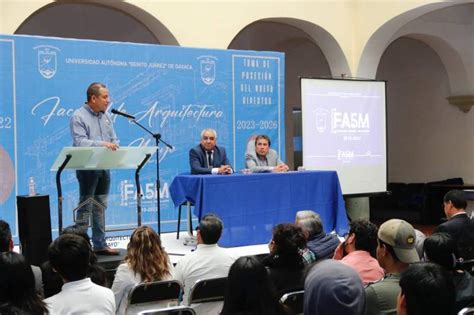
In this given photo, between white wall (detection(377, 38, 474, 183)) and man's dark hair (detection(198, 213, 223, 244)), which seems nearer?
man's dark hair (detection(198, 213, 223, 244))

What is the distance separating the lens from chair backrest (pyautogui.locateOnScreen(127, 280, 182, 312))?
302cm

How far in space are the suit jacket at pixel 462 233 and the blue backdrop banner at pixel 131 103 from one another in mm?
3459

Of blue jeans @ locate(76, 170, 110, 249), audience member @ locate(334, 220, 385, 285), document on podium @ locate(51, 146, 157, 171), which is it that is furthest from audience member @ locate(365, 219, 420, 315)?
blue jeans @ locate(76, 170, 110, 249)

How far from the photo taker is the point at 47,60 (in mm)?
6438

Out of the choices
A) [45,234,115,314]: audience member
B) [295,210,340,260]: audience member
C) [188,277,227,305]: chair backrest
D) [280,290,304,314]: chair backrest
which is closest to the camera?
[45,234,115,314]: audience member

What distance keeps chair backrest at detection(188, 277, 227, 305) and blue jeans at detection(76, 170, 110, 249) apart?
6.51 ft

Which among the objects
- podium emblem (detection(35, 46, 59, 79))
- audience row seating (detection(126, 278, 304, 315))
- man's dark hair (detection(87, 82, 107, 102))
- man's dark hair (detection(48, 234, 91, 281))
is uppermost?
podium emblem (detection(35, 46, 59, 79))

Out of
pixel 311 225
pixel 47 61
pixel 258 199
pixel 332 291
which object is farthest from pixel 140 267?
pixel 47 61

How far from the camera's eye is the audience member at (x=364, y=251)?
309cm

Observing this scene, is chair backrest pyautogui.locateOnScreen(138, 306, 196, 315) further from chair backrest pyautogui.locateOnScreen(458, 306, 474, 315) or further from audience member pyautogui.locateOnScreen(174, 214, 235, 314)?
chair backrest pyautogui.locateOnScreen(458, 306, 474, 315)

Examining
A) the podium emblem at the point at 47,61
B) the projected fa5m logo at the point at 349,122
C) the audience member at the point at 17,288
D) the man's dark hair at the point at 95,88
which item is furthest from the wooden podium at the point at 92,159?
the projected fa5m logo at the point at 349,122

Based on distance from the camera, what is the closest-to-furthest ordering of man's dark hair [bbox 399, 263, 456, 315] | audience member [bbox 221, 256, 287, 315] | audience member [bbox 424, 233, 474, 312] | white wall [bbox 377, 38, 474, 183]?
man's dark hair [bbox 399, 263, 456, 315] → audience member [bbox 221, 256, 287, 315] → audience member [bbox 424, 233, 474, 312] → white wall [bbox 377, 38, 474, 183]

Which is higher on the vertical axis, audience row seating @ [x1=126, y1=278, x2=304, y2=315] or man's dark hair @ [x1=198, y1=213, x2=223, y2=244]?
man's dark hair @ [x1=198, y1=213, x2=223, y2=244]

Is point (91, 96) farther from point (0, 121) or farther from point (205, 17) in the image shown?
point (205, 17)
